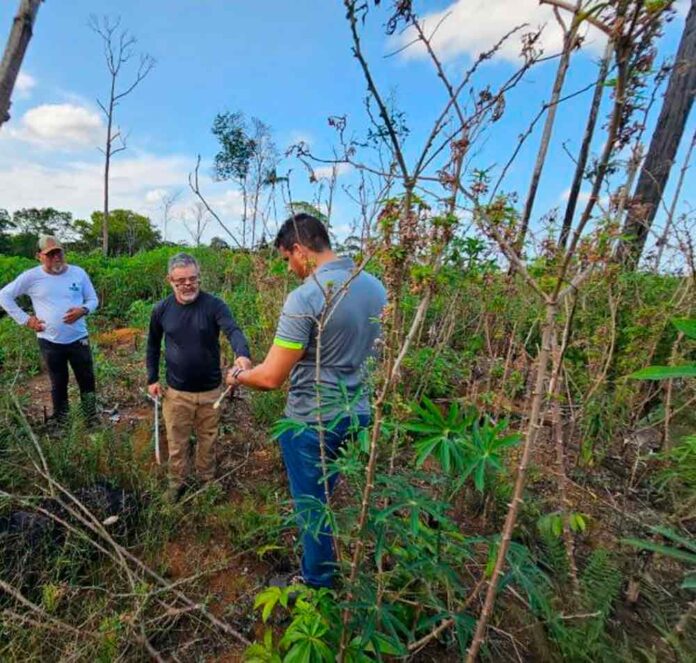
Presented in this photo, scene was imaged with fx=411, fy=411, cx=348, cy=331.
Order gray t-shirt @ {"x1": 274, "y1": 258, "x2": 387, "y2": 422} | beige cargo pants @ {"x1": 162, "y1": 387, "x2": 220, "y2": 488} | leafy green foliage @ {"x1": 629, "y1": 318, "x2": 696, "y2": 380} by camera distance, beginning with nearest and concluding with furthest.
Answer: leafy green foliage @ {"x1": 629, "y1": 318, "x2": 696, "y2": 380}
gray t-shirt @ {"x1": 274, "y1": 258, "x2": 387, "y2": 422}
beige cargo pants @ {"x1": 162, "y1": 387, "x2": 220, "y2": 488}

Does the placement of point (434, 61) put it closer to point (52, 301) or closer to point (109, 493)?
point (109, 493)

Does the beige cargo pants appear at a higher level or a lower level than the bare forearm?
lower

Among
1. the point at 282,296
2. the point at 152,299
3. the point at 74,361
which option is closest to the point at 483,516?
the point at 282,296

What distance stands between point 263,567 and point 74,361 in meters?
2.56

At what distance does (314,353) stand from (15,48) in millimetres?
1766

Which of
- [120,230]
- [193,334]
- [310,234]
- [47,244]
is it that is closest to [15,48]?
[310,234]

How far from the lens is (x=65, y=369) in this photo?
11.6 feet

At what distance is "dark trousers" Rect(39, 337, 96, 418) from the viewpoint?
3.45 meters

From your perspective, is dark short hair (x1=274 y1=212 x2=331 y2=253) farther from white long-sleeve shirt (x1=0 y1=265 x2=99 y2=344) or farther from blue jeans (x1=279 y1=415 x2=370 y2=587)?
white long-sleeve shirt (x1=0 y1=265 x2=99 y2=344)

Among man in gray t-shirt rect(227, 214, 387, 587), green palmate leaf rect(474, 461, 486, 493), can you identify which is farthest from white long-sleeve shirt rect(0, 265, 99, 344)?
green palmate leaf rect(474, 461, 486, 493)

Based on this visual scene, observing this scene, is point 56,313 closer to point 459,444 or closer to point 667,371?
point 459,444

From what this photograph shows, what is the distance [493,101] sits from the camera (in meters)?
0.97

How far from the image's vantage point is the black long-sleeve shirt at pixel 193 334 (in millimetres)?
2645

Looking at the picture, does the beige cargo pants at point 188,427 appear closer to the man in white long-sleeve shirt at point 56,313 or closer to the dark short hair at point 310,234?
the man in white long-sleeve shirt at point 56,313
